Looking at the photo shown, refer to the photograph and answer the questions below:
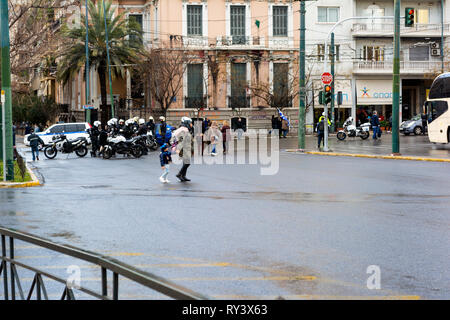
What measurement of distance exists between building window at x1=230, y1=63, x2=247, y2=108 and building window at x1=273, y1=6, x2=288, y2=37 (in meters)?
3.87

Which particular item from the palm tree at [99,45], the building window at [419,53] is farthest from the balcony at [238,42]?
the building window at [419,53]

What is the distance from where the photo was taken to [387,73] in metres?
60.9

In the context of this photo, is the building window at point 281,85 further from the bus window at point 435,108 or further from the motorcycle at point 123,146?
the motorcycle at point 123,146

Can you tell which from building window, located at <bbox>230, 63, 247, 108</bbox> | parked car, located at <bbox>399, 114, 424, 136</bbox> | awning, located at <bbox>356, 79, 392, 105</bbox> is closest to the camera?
parked car, located at <bbox>399, 114, 424, 136</bbox>

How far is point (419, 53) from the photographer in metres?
61.9

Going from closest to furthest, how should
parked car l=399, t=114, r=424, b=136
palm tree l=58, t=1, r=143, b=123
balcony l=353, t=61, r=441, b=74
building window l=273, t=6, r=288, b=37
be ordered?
parked car l=399, t=114, r=424, b=136 < palm tree l=58, t=1, r=143, b=123 < building window l=273, t=6, r=288, b=37 < balcony l=353, t=61, r=441, b=74

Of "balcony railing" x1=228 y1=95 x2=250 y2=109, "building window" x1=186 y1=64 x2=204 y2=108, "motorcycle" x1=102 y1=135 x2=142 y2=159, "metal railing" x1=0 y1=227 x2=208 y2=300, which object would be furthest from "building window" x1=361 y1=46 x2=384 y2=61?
"metal railing" x1=0 y1=227 x2=208 y2=300

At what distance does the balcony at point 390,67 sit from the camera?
199ft

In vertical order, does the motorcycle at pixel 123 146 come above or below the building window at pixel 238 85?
below

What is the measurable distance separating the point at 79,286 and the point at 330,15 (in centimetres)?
5917

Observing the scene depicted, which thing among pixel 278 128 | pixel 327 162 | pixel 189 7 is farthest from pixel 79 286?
pixel 189 7

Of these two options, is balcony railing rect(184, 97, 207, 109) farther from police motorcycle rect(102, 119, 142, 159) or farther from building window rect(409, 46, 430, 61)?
police motorcycle rect(102, 119, 142, 159)

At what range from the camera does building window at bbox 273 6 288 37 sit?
59.1m
